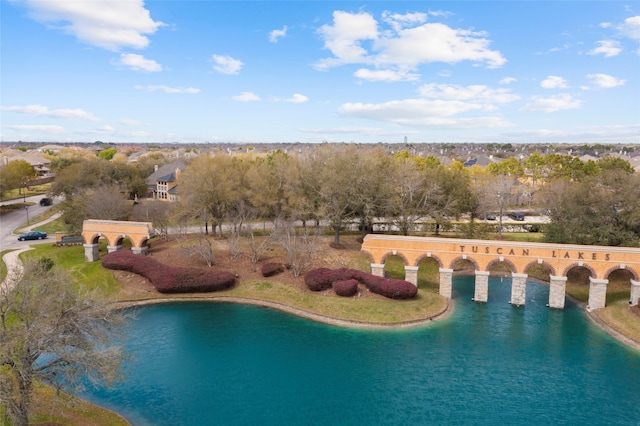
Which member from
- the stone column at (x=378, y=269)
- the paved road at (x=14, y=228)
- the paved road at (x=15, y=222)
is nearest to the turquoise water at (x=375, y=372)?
the stone column at (x=378, y=269)

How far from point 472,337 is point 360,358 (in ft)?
33.6

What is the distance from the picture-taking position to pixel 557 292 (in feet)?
140

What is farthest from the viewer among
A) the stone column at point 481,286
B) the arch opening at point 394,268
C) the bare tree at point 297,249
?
the arch opening at point 394,268

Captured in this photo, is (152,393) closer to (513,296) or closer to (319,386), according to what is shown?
(319,386)

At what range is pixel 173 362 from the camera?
32.9 m

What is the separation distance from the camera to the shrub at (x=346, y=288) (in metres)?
43.0

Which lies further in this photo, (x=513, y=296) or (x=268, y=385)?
(x=513, y=296)

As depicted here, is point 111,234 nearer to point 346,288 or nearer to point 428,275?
point 346,288

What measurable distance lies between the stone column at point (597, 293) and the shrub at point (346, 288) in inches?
879

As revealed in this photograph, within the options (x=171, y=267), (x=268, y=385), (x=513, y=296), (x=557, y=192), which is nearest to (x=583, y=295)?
(x=513, y=296)

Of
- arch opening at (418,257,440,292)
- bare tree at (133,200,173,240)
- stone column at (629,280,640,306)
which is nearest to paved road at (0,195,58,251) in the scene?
bare tree at (133,200,173,240)

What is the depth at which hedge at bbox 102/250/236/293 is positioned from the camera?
4569 centimetres

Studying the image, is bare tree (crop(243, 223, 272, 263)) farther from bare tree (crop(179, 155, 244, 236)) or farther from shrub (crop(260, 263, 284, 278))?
bare tree (crop(179, 155, 244, 236))

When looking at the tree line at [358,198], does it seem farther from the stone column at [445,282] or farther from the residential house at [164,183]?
the residential house at [164,183]
